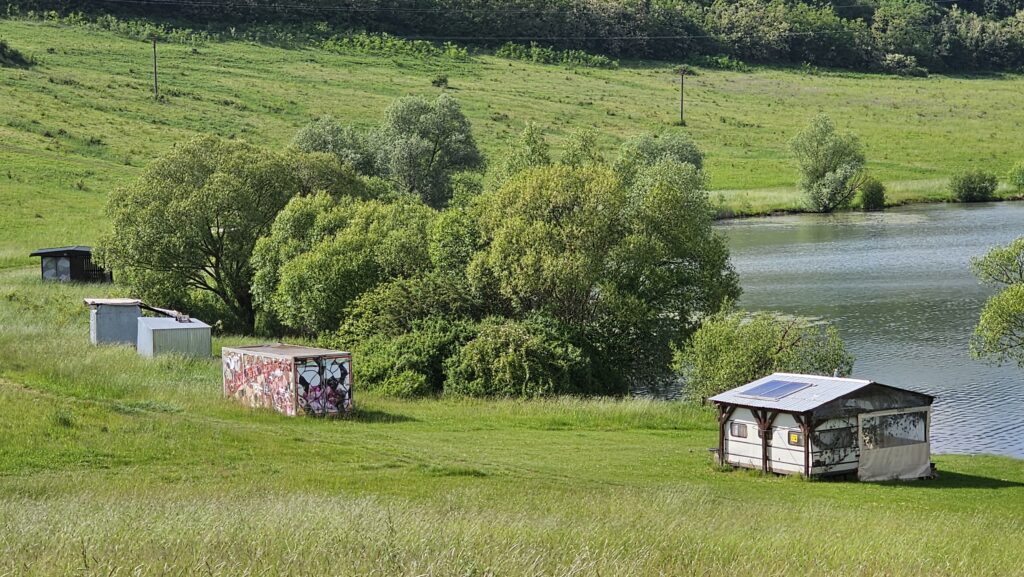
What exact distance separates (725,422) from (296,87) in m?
116

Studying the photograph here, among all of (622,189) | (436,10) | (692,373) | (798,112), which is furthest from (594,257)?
(436,10)

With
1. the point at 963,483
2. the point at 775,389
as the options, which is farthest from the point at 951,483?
the point at 775,389

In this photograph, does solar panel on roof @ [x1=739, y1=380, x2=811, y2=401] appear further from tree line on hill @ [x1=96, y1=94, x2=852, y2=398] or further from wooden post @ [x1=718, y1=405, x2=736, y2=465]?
tree line on hill @ [x1=96, y1=94, x2=852, y2=398]

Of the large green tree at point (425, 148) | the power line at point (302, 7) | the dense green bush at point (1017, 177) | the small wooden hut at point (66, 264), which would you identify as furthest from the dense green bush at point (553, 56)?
the small wooden hut at point (66, 264)

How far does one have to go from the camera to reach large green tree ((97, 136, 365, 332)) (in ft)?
196

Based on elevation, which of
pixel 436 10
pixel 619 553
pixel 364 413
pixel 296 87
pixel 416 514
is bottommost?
pixel 364 413

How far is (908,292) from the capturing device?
220ft

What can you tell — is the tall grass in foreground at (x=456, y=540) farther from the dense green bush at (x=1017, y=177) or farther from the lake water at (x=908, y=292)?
the dense green bush at (x=1017, y=177)

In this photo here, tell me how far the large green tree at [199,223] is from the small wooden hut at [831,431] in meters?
35.7

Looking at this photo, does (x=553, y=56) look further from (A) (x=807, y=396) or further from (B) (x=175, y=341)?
(A) (x=807, y=396)

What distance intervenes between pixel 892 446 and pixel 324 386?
54.5ft

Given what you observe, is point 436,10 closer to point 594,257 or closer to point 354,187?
point 354,187

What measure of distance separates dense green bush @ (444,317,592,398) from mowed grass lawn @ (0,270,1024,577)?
6.77 feet

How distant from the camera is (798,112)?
153125 millimetres
